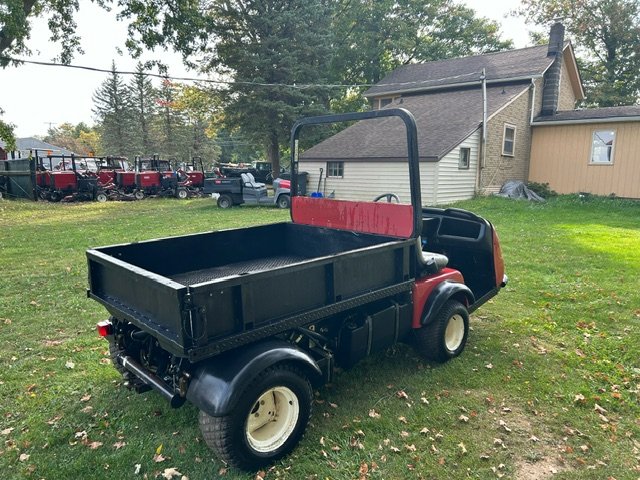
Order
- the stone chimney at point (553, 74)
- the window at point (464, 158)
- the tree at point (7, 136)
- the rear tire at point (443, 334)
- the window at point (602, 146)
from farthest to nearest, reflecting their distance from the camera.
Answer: the stone chimney at point (553, 74), the window at point (602, 146), the window at point (464, 158), the tree at point (7, 136), the rear tire at point (443, 334)

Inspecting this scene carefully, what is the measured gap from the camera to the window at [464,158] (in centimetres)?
1614

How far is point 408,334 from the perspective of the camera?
3.77m

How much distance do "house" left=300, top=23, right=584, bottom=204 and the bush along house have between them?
0.04 meters

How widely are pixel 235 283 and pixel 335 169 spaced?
16.1m

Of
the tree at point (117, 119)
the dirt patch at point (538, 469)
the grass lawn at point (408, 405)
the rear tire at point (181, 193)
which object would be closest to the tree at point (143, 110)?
the tree at point (117, 119)

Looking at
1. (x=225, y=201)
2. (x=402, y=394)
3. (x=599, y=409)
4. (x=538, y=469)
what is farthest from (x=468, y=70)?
(x=538, y=469)

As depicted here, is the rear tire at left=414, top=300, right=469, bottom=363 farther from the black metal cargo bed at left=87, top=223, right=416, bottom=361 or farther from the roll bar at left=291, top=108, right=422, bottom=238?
the roll bar at left=291, top=108, right=422, bottom=238

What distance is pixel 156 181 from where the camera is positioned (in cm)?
2169

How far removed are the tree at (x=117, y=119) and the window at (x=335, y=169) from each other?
41.0 m

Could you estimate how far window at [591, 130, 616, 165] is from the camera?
1641cm

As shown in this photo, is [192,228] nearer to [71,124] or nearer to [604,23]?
[604,23]

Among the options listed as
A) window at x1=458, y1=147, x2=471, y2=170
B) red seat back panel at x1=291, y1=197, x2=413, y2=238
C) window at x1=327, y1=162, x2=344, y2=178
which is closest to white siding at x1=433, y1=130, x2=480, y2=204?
window at x1=458, y1=147, x2=471, y2=170

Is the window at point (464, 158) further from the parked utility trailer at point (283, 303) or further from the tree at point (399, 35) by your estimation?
the tree at point (399, 35)

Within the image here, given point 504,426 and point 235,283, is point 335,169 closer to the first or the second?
point 504,426
